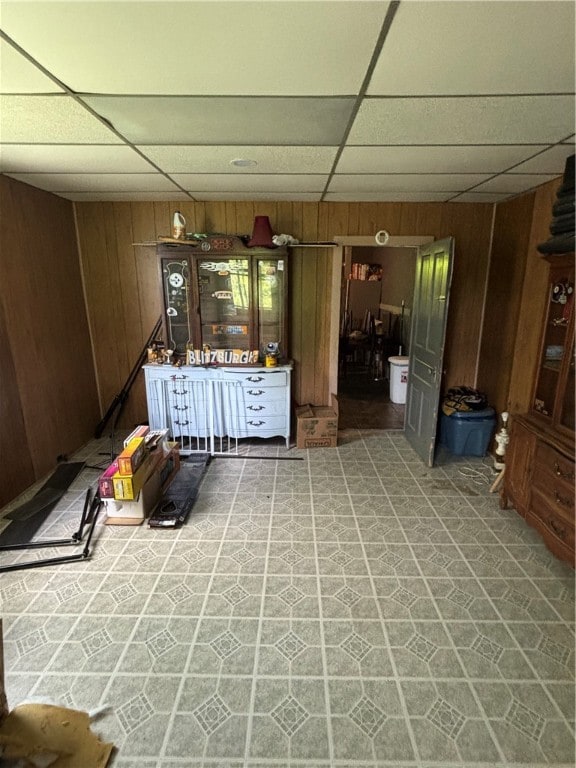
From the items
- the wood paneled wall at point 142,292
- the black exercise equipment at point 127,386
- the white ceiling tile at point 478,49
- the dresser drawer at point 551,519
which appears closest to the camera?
the white ceiling tile at point 478,49

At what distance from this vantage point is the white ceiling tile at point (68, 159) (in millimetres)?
2360

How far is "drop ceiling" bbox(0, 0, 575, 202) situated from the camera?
1186mm

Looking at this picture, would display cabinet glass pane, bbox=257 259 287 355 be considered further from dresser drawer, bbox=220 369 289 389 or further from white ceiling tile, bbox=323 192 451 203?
white ceiling tile, bbox=323 192 451 203

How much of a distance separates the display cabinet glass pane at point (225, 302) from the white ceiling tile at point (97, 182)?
0.79m

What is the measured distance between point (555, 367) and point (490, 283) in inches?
68.7

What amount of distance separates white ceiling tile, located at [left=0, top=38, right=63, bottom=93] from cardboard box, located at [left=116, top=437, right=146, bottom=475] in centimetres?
203

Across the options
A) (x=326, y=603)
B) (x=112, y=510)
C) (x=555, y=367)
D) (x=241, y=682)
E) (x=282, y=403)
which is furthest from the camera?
(x=282, y=403)

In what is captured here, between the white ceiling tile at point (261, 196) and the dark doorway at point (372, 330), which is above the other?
the white ceiling tile at point (261, 196)

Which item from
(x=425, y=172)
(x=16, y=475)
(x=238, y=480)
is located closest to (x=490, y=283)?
(x=425, y=172)

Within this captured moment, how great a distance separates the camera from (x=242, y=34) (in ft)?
4.09

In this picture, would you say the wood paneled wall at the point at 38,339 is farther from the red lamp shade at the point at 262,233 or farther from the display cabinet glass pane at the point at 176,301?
the red lamp shade at the point at 262,233

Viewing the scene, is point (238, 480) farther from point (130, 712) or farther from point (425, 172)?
point (425, 172)

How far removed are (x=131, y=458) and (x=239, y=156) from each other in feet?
7.10

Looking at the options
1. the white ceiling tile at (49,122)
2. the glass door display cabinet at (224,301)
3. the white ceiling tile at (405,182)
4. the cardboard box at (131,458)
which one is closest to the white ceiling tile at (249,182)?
the white ceiling tile at (405,182)
